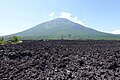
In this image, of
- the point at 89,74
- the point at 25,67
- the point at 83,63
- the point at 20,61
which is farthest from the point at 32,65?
the point at 89,74

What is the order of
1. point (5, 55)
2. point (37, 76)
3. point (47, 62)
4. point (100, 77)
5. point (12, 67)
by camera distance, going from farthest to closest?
1. point (5, 55)
2. point (47, 62)
3. point (12, 67)
4. point (37, 76)
5. point (100, 77)

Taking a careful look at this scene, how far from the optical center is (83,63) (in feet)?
62.8

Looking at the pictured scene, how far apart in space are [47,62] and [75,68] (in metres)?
3.34

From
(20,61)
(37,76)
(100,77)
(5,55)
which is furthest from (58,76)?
(5,55)

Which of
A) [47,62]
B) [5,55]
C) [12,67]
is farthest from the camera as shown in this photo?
[5,55]

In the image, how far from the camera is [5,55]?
78.4 feet

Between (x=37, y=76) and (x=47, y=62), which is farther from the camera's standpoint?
(x=47, y=62)

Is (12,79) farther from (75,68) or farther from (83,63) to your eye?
(83,63)

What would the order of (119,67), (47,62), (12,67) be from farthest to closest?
(47,62) < (12,67) < (119,67)

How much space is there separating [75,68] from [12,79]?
457cm

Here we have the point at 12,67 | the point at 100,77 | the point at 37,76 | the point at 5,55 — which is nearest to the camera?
the point at 100,77

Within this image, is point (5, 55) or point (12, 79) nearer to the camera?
point (12, 79)

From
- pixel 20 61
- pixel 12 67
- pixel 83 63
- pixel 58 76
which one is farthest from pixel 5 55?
pixel 58 76

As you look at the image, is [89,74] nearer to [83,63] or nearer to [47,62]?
[83,63]
